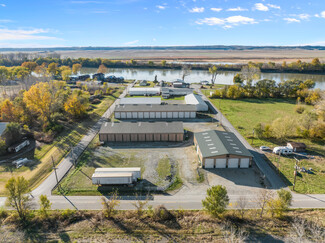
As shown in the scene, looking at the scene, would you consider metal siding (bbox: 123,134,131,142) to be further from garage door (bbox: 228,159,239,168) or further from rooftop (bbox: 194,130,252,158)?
garage door (bbox: 228,159,239,168)

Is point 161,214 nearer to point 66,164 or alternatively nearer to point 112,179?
Answer: point 112,179

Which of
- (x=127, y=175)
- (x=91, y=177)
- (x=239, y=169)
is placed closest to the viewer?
(x=127, y=175)

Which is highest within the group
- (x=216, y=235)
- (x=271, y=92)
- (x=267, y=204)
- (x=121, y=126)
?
(x=271, y=92)

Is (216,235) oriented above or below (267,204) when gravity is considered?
below

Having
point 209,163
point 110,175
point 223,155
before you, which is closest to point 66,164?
point 110,175

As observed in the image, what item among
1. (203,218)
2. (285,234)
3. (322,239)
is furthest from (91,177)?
(322,239)

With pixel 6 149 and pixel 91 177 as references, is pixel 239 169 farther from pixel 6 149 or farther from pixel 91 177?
pixel 6 149
